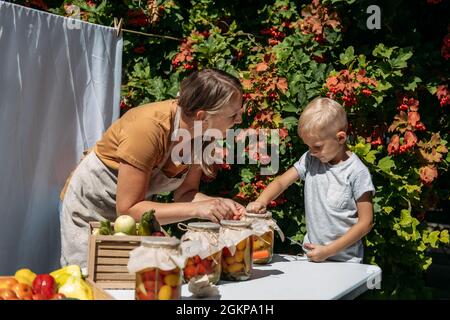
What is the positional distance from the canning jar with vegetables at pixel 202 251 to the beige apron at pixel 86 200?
622 mm

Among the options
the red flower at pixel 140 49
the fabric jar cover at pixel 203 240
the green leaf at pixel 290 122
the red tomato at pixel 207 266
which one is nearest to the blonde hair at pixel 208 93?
the fabric jar cover at pixel 203 240

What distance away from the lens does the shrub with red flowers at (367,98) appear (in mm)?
3137

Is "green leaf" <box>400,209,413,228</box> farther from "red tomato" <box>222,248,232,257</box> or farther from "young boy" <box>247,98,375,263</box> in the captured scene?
"red tomato" <box>222,248,232,257</box>

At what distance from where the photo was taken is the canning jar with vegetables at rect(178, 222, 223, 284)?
1.76 meters

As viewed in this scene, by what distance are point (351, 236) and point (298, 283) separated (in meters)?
0.49

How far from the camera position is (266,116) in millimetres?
3285

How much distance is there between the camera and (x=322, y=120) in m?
2.51

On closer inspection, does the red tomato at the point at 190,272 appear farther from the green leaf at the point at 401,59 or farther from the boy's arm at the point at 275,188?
the green leaf at the point at 401,59

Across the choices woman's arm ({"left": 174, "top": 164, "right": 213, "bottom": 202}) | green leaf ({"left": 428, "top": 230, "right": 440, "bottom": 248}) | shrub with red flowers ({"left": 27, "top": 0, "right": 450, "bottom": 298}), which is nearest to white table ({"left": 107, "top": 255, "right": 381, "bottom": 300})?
woman's arm ({"left": 174, "top": 164, "right": 213, "bottom": 202})

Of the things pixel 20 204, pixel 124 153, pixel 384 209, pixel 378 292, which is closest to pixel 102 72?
pixel 20 204

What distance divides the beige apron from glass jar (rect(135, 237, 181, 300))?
0.89 m

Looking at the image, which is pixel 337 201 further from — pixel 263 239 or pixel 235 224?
pixel 235 224

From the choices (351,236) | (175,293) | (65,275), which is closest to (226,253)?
(175,293)
